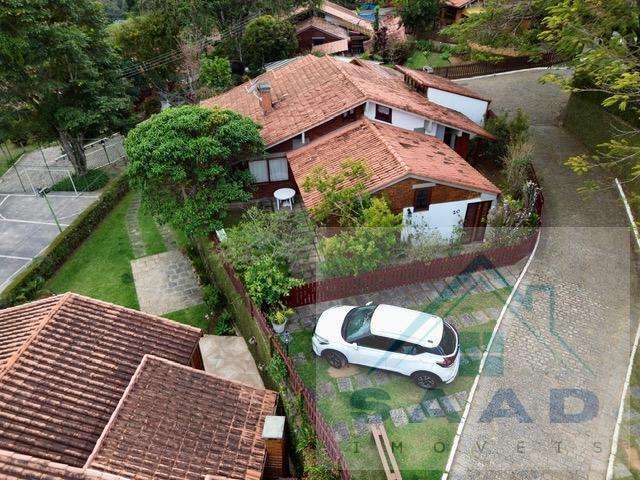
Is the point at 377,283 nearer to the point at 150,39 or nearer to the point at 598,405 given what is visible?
the point at 598,405

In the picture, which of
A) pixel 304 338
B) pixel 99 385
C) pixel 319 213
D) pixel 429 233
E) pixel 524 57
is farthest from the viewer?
pixel 524 57

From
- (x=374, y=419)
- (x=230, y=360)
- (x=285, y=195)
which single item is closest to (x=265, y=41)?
(x=285, y=195)

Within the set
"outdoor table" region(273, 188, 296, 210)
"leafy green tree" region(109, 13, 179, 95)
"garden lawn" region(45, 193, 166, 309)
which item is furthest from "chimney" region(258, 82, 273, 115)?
"leafy green tree" region(109, 13, 179, 95)

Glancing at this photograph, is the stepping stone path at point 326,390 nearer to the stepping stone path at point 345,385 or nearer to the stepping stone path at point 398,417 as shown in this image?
the stepping stone path at point 345,385

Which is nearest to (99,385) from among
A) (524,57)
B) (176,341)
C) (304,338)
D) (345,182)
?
(176,341)

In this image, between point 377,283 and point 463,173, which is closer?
point 377,283

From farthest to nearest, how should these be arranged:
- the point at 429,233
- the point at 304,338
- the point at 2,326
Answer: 1. the point at 429,233
2. the point at 304,338
3. the point at 2,326
